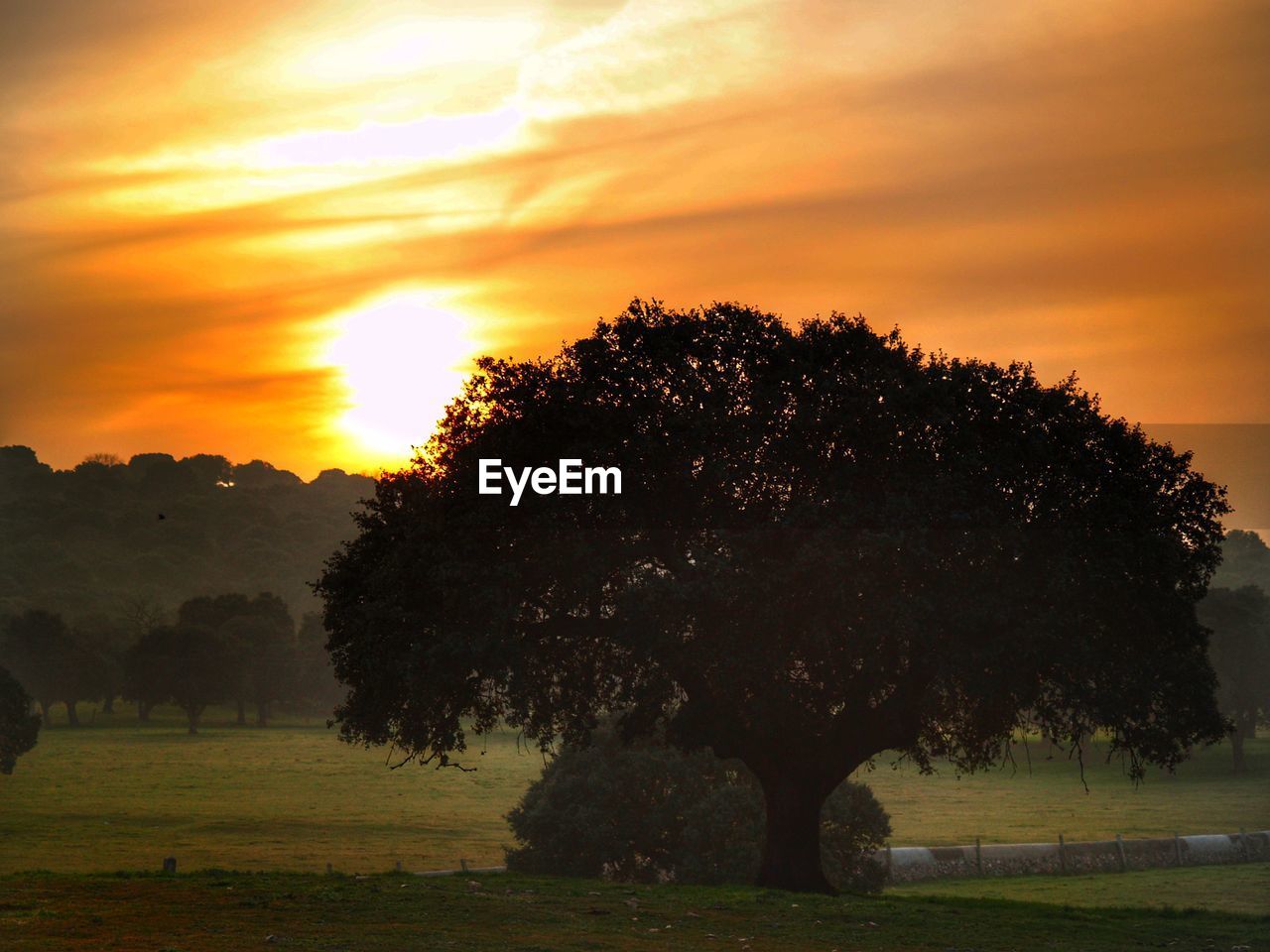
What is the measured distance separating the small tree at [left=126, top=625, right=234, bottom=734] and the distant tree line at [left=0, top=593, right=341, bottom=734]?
0.10 metres

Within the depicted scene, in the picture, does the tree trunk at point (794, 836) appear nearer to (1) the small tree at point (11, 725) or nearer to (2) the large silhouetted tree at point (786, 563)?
(2) the large silhouetted tree at point (786, 563)

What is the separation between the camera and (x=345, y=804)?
95750mm

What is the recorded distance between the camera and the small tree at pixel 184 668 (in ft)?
470

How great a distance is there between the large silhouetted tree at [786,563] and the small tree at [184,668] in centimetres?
11261

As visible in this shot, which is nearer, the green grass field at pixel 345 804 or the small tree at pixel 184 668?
the green grass field at pixel 345 804

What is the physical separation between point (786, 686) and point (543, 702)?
6.87 metres

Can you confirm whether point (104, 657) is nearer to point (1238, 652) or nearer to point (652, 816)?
point (652, 816)

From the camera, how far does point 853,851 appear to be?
56469 mm

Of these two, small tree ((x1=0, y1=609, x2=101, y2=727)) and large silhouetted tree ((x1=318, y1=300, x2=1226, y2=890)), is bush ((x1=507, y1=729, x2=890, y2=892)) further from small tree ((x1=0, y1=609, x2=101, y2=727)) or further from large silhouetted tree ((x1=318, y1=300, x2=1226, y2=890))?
small tree ((x1=0, y1=609, x2=101, y2=727))

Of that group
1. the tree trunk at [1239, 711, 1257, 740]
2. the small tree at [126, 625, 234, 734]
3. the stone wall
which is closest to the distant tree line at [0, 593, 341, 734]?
the small tree at [126, 625, 234, 734]

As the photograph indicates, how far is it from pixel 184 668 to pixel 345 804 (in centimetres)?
5485

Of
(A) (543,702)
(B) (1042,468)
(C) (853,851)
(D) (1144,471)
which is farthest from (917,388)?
(C) (853,851)

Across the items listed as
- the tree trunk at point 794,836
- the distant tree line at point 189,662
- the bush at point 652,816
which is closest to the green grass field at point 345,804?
the distant tree line at point 189,662

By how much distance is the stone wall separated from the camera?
228 ft
